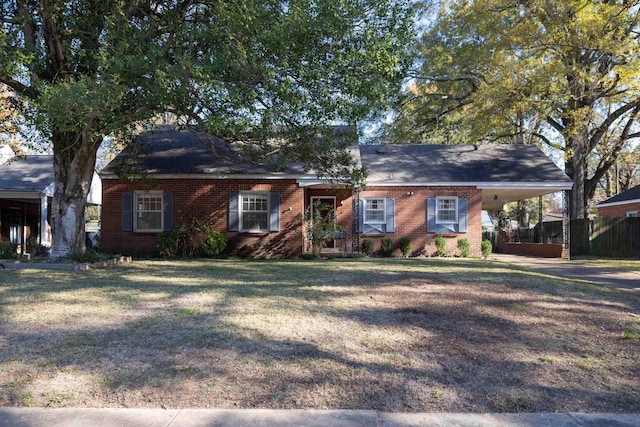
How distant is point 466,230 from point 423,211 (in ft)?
5.89

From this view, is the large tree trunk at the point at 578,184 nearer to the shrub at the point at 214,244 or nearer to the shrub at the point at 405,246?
the shrub at the point at 405,246

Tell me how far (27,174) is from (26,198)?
3.97 feet

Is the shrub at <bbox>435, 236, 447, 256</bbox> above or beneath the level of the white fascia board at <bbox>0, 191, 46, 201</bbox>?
beneath

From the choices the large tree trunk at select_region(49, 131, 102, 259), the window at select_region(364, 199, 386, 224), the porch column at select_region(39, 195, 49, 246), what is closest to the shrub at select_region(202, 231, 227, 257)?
the large tree trunk at select_region(49, 131, 102, 259)

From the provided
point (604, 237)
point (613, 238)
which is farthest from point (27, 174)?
point (613, 238)

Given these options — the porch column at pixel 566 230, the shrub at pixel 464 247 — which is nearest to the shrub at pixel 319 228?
the shrub at pixel 464 247

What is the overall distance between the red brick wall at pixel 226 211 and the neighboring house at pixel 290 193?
0.12 ft

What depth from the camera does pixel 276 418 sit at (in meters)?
3.37

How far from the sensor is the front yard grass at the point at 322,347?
3762 mm

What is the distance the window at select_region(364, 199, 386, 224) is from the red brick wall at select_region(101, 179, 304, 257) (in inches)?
109

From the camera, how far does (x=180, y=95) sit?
8.73 m

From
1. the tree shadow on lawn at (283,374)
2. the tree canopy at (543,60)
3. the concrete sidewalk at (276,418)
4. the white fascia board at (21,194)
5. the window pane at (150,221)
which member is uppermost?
the tree canopy at (543,60)

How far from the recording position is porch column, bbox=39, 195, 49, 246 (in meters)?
17.6

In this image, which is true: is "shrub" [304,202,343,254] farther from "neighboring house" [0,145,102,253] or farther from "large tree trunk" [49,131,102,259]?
"neighboring house" [0,145,102,253]
